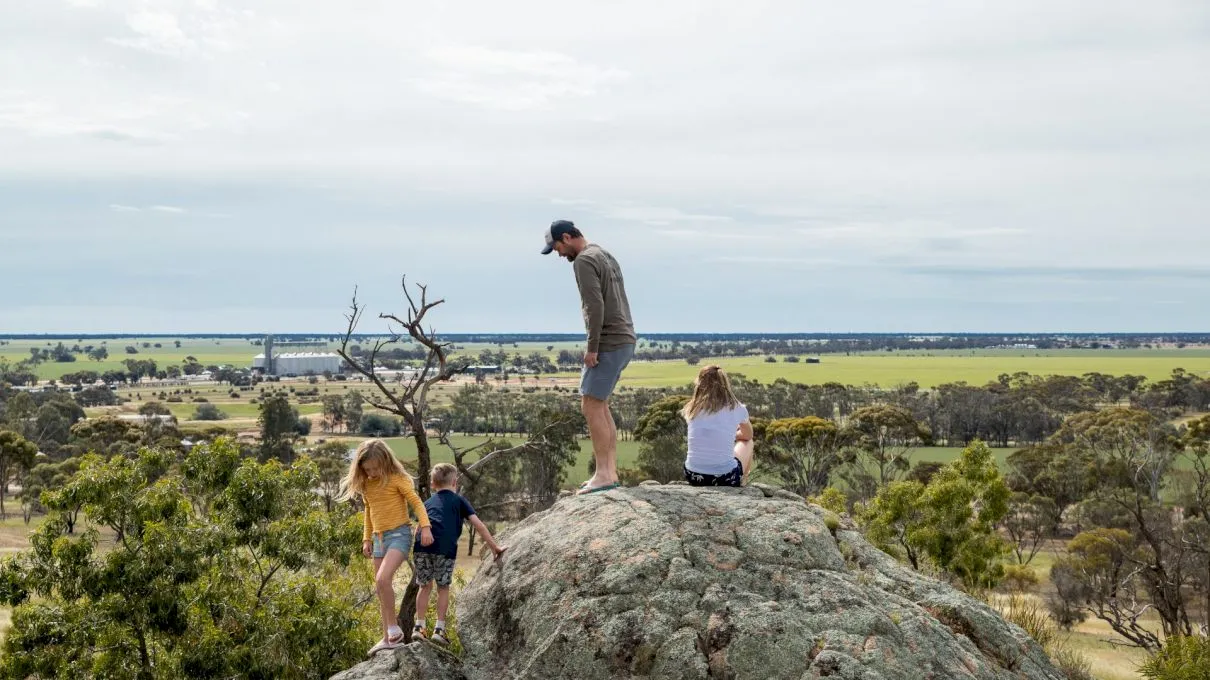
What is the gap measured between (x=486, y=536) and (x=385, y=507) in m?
0.99

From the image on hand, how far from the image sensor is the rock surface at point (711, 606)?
25.9 feet

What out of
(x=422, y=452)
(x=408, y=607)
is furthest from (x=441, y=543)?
(x=422, y=452)

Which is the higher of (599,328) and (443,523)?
(599,328)

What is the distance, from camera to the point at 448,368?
46.3 ft

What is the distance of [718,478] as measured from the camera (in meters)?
10.6

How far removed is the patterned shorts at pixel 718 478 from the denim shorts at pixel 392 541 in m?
3.36

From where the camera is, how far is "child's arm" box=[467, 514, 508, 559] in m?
8.83

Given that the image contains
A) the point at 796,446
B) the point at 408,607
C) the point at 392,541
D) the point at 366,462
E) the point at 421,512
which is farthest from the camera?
the point at 796,446

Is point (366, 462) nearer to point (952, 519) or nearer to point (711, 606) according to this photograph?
point (711, 606)

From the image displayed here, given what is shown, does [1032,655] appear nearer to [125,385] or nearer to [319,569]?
[319,569]

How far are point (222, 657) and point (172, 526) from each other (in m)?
2.40

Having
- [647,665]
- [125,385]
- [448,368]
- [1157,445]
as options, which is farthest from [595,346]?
[125,385]

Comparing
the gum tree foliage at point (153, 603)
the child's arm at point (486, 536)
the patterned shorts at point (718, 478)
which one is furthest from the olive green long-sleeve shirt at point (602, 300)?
the gum tree foliage at point (153, 603)

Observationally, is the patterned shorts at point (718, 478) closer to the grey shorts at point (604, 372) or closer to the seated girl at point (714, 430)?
the seated girl at point (714, 430)
